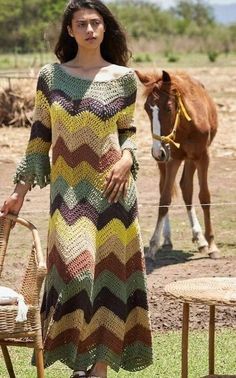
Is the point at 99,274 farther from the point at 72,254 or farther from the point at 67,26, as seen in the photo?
the point at 67,26

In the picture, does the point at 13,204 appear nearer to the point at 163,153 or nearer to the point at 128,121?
the point at 128,121

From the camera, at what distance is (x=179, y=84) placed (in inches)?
477

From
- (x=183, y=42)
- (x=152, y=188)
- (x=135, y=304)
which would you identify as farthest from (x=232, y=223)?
(x=183, y=42)

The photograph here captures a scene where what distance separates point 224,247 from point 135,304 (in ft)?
21.1

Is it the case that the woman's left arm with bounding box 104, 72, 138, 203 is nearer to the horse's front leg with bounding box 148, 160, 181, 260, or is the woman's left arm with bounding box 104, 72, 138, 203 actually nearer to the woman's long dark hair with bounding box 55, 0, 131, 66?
the woman's long dark hair with bounding box 55, 0, 131, 66

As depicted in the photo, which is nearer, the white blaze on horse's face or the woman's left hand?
the woman's left hand

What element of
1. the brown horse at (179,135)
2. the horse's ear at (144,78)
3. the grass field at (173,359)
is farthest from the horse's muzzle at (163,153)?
the grass field at (173,359)

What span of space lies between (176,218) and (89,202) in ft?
26.3

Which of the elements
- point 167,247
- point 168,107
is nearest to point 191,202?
point 167,247

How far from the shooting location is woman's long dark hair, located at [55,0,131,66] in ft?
20.7

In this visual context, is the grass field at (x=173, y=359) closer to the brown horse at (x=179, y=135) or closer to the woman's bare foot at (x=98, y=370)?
the woman's bare foot at (x=98, y=370)

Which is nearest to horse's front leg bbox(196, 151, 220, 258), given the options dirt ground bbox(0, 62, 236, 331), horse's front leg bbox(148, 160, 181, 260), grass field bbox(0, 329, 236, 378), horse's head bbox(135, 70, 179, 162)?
dirt ground bbox(0, 62, 236, 331)

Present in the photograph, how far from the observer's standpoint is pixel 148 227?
44.9 ft

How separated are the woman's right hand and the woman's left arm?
449mm
